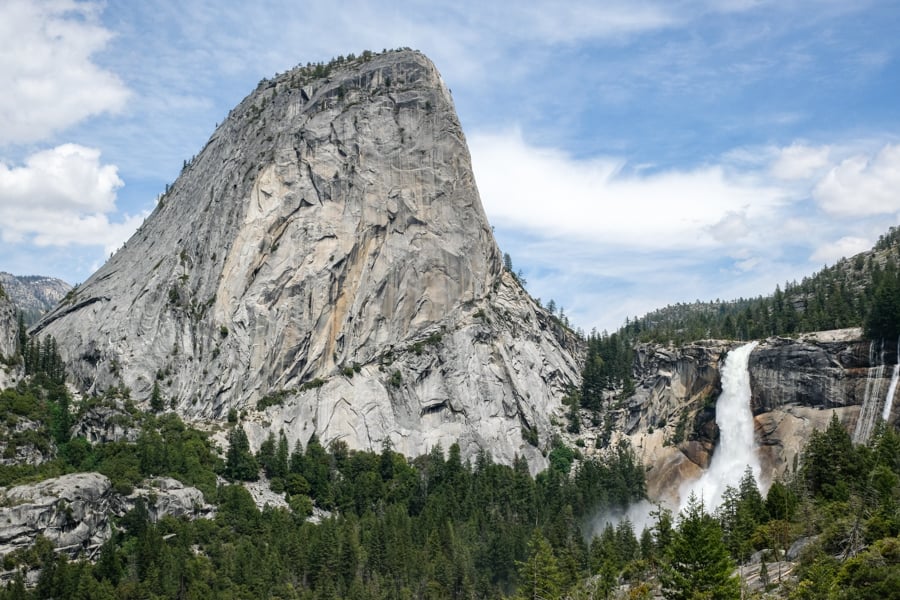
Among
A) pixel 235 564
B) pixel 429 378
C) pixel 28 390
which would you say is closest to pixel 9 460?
pixel 28 390

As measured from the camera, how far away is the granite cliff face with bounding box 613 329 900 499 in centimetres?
13862

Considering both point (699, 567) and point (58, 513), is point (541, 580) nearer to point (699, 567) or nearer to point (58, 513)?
point (699, 567)

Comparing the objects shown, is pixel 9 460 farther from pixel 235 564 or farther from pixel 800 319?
pixel 800 319

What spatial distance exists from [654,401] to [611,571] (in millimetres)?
84235

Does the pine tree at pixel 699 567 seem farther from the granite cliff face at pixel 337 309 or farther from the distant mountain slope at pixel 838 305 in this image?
Result: the granite cliff face at pixel 337 309

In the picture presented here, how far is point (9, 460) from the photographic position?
432ft

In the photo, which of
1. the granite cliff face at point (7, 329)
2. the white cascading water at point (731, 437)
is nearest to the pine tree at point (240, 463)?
the granite cliff face at point (7, 329)

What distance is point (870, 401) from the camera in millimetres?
136125

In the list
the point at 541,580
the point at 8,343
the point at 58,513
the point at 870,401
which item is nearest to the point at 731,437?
the point at 870,401

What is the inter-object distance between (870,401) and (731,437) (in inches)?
914

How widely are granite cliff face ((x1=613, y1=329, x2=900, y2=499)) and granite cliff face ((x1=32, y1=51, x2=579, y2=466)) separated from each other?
23313 mm

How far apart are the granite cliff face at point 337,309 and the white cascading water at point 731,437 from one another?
111ft

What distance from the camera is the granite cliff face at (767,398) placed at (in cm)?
13862

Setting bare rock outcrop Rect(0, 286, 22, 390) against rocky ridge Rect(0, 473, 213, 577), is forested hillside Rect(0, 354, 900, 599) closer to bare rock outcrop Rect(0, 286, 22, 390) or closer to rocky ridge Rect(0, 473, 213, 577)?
rocky ridge Rect(0, 473, 213, 577)
